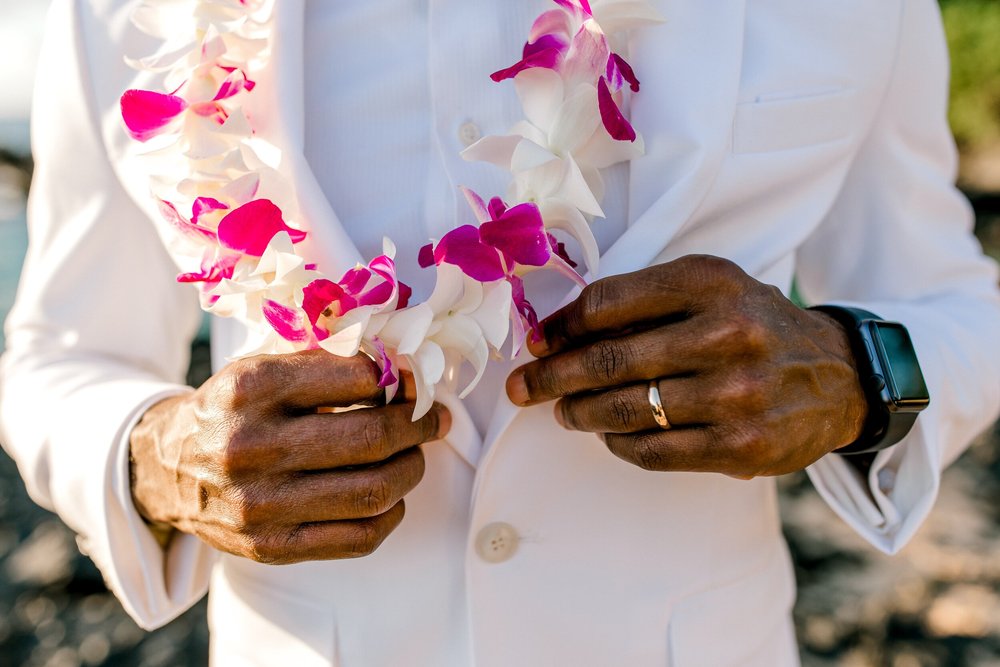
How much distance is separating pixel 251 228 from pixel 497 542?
54 cm

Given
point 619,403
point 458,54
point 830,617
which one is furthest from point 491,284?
point 830,617

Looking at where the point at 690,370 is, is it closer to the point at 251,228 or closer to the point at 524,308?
the point at 524,308

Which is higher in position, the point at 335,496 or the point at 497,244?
the point at 497,244

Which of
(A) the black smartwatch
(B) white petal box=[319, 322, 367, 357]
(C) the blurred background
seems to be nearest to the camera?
(B) white petal box=[319, 322, 367, 357]

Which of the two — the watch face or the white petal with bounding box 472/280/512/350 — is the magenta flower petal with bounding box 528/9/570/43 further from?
the watch face

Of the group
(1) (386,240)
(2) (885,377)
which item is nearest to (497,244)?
(1) (386,240)

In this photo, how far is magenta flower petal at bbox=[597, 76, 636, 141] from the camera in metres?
1.05

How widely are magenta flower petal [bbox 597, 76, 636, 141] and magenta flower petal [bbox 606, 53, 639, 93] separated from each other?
40 mm

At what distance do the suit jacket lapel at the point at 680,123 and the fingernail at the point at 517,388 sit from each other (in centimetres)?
3

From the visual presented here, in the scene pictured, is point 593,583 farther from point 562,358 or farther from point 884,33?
point 884,33

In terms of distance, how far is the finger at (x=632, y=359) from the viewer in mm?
1048

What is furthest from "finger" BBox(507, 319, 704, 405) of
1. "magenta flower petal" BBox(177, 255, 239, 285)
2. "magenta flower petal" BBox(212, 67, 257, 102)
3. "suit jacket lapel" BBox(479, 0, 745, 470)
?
"magenta flower petal" BBox(212, 67, 257, 102)

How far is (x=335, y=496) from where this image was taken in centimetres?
106

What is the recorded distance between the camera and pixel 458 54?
3.95ft
